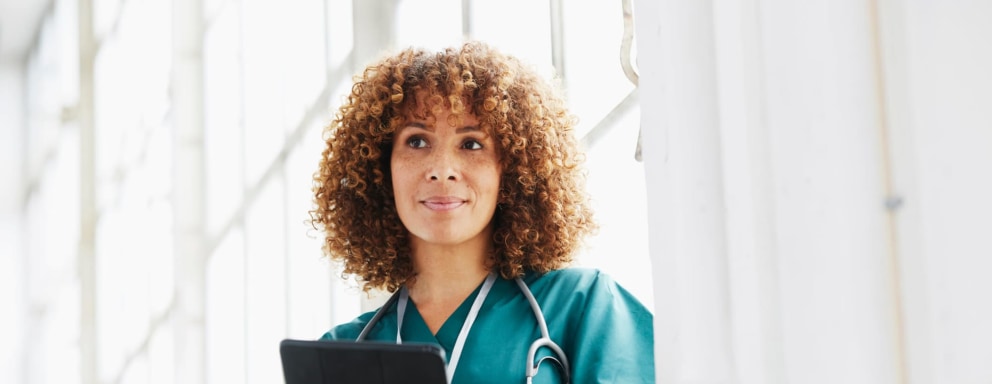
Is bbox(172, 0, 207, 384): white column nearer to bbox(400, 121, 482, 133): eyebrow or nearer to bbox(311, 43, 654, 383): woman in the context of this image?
bbox(311, 43, 654, 383): woman

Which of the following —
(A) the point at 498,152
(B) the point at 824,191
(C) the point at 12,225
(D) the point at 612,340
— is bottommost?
(D) the point at 612,340

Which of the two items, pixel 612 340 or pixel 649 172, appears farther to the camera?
pixel 612 340

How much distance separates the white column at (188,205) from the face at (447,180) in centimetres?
219

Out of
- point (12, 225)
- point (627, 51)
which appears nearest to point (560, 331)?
point (627, 51)

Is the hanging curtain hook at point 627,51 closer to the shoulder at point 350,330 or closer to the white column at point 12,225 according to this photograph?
the shoulder at point 350,330

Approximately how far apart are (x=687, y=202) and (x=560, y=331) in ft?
2.02

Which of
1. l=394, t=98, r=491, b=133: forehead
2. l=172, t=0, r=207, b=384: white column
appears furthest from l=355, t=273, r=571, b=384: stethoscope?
l=172, t=0, r=207, b=384: white column

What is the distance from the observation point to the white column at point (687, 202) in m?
0.93

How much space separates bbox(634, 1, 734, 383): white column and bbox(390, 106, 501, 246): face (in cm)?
62

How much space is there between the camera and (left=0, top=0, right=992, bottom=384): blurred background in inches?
30.5

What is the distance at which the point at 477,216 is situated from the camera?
1616 mm

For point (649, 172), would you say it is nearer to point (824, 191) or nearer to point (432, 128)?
point (824, 191)

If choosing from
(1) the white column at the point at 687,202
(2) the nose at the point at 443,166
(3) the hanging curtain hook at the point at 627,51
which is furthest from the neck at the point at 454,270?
(1) the white column at the point at 687,202

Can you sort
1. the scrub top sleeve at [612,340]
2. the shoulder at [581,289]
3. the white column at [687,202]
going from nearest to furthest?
1. the white column at [687,202]
2. the scrub top sleeve at [612,340]
3. the shoulder at [581,289]
